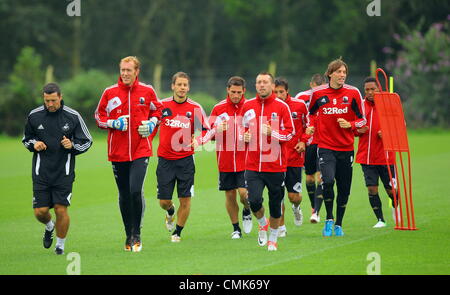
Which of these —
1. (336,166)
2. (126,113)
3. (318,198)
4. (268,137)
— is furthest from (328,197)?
(126,113)

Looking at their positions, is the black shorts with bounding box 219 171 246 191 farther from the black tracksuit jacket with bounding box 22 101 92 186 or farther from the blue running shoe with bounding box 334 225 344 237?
the black tracksuit jacket with bounding box 22 101 92 186

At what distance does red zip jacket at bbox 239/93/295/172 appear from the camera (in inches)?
476

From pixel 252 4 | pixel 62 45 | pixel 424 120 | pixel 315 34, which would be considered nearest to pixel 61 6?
pixel 62 45

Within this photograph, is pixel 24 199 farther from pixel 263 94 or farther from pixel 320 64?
pixel 320 64

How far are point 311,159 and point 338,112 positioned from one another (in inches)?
87.1

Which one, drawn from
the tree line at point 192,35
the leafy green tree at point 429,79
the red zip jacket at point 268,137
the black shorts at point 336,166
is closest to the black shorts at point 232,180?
the black shorts at point 336,166

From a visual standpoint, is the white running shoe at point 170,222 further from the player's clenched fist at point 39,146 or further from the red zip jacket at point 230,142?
the player's clenched fist at point 39,146

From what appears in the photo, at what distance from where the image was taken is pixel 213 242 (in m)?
13.2

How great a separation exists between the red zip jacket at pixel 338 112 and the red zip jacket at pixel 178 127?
1766mm

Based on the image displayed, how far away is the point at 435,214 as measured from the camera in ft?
52.1

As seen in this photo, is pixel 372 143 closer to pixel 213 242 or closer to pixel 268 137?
pixel 268 137

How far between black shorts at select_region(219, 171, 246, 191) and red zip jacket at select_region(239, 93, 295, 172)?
180 centimetres

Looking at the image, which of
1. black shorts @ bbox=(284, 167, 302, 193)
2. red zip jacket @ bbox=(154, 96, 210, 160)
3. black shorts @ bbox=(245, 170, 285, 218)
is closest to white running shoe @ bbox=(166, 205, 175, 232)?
red zip jacket @ bbox=(154, 96, 210, 160)

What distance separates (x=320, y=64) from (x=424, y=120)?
2055 centimetres
